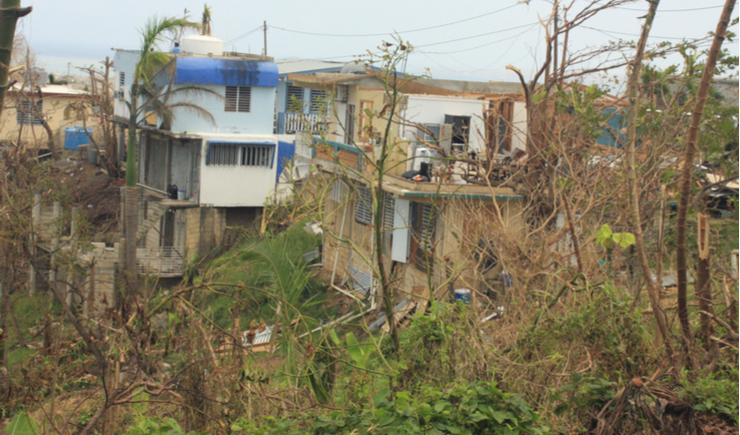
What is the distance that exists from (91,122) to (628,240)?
138 ft

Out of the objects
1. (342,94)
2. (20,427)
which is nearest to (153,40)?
(342,94)

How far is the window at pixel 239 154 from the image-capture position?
89.2 ft

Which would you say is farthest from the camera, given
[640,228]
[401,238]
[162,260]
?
[162,260]

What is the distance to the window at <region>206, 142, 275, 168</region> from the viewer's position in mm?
27191

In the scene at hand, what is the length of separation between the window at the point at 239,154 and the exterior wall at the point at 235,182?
18 centimetres

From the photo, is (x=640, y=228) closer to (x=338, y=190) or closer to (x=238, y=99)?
(x=338, y=190)

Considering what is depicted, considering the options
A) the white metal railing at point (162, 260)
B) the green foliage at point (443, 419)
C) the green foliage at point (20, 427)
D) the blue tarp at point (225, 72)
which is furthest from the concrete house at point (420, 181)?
the blue tarp at point (225, 72)

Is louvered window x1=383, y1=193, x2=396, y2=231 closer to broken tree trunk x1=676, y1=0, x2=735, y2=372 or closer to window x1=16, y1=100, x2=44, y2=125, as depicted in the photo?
window x1=16, y1=100, x2=44, y2=125

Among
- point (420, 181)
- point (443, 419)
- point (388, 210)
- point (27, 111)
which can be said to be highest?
point (27, 111)

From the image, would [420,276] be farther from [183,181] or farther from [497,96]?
[183,181]

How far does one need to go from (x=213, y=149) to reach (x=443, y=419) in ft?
79.3

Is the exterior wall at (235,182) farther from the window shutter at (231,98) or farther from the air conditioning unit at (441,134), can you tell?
the air conditioning unit at (441,134)

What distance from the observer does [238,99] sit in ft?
91.6

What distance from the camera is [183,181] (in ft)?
93.3
